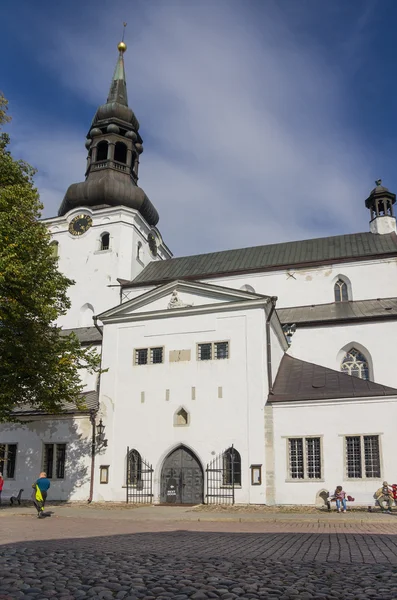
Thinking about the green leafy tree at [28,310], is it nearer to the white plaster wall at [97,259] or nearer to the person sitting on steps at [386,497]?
the person sitting on steps at [386,497]

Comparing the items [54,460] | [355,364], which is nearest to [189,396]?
[54,460]

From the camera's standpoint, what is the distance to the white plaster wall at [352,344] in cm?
2762

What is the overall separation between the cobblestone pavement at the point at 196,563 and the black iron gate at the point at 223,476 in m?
7.57

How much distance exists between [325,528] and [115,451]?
1170 cm

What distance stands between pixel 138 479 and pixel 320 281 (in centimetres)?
1637

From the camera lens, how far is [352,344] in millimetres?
28703

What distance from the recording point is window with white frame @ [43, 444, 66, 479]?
24.6m

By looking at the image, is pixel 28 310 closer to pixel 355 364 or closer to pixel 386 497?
pixel 386 497

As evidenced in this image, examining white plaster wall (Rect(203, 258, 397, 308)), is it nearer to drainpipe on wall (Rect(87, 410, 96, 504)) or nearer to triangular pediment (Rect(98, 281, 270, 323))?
triangular pediment (Rect(98, 281, 270, 323))

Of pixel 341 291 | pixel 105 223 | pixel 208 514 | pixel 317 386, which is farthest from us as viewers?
pixel 105 223

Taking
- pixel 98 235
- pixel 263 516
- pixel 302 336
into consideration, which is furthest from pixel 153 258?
pixel 263 516

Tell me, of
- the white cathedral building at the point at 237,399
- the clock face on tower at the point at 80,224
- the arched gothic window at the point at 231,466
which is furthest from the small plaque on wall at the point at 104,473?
the clock face on tower at the point at 80,224

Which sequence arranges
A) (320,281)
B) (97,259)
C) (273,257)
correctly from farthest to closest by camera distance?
1. (97,259)
2. (273,257)
3. (320,281)

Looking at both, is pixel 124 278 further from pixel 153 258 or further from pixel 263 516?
pixel 263 516
